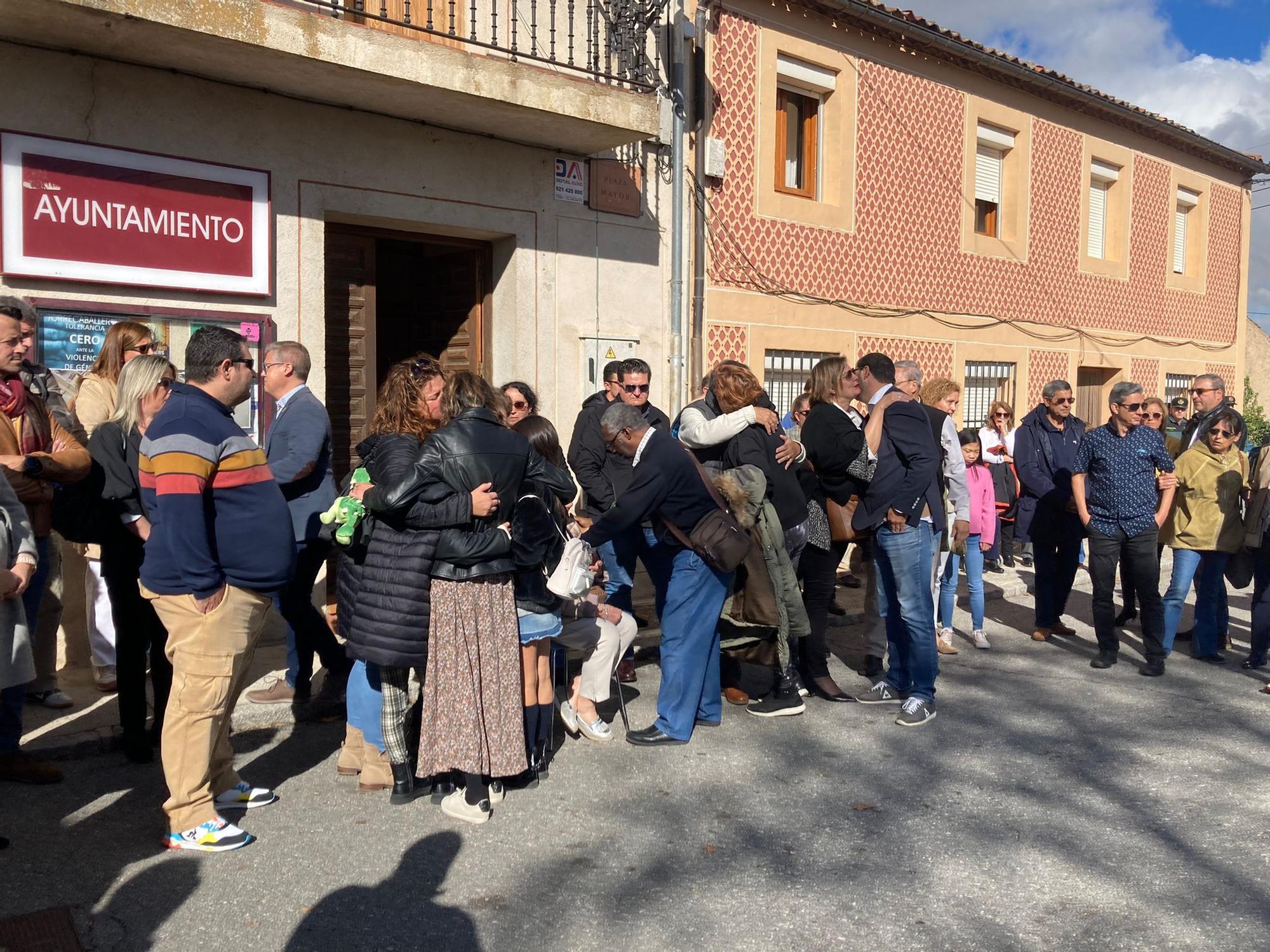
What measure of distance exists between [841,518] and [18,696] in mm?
4215

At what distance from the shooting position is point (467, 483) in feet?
14.5

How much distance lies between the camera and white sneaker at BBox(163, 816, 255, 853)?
4062mm

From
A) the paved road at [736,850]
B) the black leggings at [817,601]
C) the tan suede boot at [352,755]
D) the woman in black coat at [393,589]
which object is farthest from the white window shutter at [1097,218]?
the tan suede boot at [352,755]

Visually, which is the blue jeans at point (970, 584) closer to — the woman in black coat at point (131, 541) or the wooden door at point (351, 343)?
the wooden door at point (351, 343)

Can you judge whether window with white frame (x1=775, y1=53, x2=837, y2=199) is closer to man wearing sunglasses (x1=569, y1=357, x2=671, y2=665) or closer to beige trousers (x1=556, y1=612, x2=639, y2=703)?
man wearing sunglasses (x1=569, y1=357, x2=671, y2=665)

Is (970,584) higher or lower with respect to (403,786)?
higher

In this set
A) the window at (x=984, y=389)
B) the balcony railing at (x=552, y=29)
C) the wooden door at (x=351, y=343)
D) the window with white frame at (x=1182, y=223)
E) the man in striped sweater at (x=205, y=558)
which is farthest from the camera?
the window with white frame at (x=1182, y=223)

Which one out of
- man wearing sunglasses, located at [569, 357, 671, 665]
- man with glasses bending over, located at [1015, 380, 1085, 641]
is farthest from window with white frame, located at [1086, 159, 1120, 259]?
man wearing sunglasses, located at [569, 357, 671, 665]

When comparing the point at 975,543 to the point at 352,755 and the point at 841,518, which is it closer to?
the point at 841,518

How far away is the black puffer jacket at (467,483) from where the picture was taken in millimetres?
4324

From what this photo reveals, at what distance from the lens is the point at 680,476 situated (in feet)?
17.2

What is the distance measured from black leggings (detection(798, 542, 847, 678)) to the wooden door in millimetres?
4053

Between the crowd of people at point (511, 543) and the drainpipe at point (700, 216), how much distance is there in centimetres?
261

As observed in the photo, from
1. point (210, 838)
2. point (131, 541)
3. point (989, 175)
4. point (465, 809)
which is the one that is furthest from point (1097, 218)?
point (210, 838)
